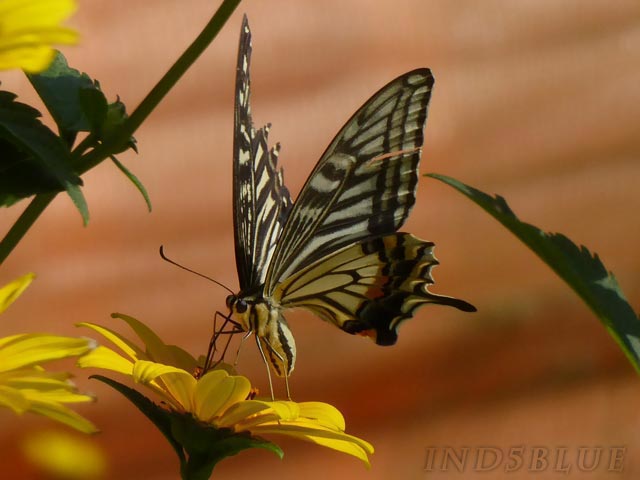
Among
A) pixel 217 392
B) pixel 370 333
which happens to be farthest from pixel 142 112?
pixel 370 333

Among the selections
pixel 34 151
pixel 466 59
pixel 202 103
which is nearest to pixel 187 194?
pixel 202 103

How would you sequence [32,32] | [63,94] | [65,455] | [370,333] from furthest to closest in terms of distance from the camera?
[65,455], [370,333], [63,94], [32,32]

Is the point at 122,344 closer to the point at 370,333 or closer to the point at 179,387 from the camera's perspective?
the point at 179,387

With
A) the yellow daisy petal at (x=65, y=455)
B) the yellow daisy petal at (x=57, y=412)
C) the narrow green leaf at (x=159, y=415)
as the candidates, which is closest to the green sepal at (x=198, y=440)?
the narrow green leaf at (x=159, y=415)

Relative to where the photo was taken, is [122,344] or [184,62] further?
[122,344]

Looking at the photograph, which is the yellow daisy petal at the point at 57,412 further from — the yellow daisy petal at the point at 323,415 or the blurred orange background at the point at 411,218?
the blurred orange background at the point at 411,218

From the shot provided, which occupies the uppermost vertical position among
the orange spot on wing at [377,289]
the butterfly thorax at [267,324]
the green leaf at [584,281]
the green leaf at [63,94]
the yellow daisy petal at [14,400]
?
the orange spot on wing at [377,289]

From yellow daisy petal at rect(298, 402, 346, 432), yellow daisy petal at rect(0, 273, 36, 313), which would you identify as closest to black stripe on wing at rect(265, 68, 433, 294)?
yellow daisy petal at rect(298, 402, 346, 432)
